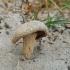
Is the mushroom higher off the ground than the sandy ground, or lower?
higher

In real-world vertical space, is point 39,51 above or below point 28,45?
below

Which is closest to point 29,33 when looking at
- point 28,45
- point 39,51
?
point 28,45

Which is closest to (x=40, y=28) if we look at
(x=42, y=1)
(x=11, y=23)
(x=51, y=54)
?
(x=51, y=54)

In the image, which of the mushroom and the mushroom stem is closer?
the mushroom

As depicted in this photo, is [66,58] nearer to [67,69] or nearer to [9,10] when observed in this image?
[67,69]

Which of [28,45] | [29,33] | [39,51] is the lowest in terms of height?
[39,51]

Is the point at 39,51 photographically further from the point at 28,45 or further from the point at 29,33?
the point at 29,33

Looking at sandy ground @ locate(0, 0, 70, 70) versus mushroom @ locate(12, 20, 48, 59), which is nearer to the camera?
mushroom @ locate(12, 20, 48, 59)
